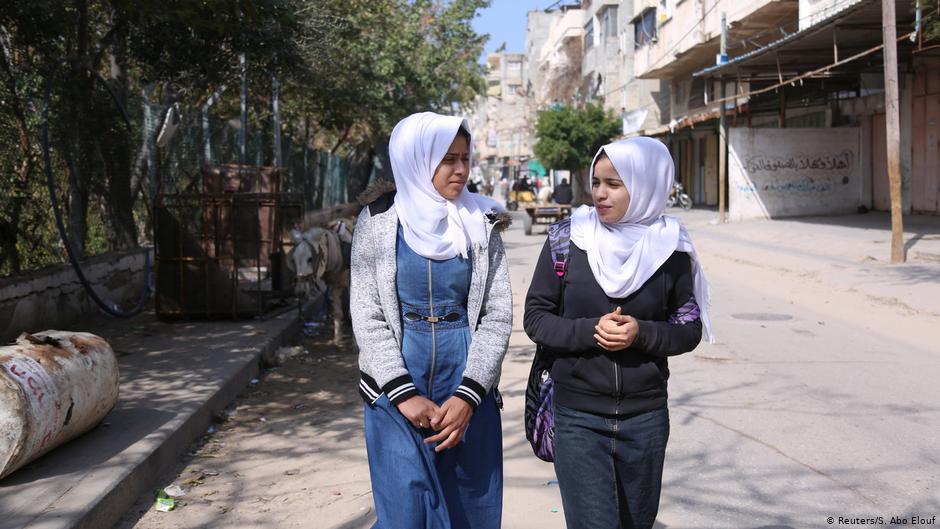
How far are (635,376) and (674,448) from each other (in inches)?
106

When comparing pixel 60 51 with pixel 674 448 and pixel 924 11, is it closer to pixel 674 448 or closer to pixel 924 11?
pixel 674 448

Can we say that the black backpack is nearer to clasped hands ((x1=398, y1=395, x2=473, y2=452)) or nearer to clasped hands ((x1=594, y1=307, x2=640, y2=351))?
clasped hands ((x1=594, y1=307, x2=640, y2=351))

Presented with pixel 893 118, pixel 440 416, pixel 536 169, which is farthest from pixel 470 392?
pixel 536 169

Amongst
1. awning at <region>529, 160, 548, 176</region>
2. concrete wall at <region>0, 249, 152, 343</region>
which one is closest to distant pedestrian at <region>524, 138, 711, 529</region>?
concrete wall at <region>0, 249, 152, 343</region>

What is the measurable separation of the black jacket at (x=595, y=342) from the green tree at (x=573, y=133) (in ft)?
135

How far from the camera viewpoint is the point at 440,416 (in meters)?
2.70

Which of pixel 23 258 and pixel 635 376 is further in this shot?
pixel 23 258

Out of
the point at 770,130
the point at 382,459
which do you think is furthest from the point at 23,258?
the point at 770,130

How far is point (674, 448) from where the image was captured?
527 cm

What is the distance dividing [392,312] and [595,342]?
25.0 inches

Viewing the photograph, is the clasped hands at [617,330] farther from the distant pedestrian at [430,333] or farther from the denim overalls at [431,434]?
the denim overalls at [431,434]

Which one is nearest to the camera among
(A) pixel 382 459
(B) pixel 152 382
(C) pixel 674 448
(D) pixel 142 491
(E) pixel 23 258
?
(A) pixel 382 459

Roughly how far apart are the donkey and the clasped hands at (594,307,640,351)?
6.69 metres

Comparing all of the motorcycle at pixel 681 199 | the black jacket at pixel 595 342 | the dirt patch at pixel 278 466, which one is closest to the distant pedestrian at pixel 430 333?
the black jacket at pixel 595 342
